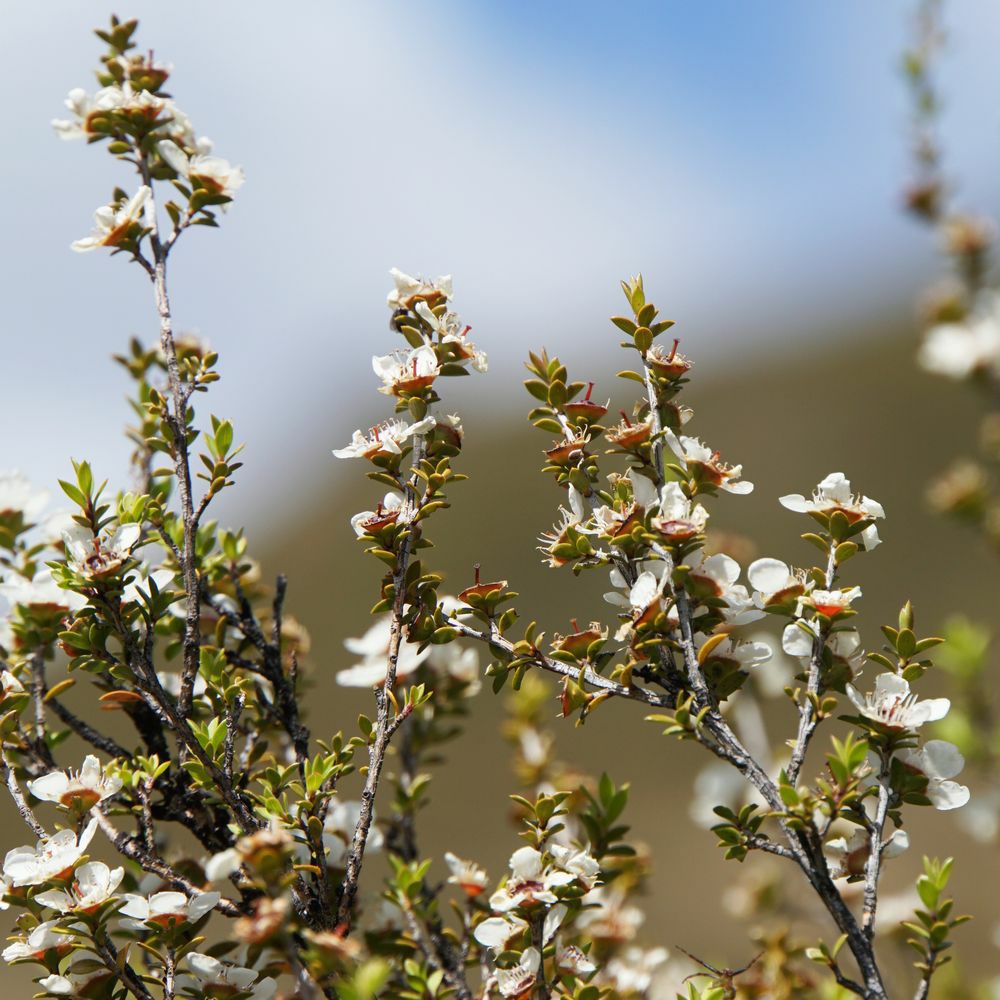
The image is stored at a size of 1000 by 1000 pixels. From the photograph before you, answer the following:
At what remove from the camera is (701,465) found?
1.74m

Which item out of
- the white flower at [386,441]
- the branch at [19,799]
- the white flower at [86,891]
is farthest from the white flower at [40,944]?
the white flower at [386,441]

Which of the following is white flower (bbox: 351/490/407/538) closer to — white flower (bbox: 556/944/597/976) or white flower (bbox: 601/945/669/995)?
A: white flower (bbox: 556/944/597/976)

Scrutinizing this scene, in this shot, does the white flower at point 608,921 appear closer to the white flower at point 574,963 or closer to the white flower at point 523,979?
the white flower at point 574,963

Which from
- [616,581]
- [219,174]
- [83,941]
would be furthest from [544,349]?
[83,941]

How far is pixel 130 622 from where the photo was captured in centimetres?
185

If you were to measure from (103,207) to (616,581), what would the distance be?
136 cm

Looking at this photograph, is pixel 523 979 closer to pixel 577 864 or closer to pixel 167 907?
pixel 577 864

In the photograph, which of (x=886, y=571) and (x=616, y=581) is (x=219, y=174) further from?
(x=886, y=571)

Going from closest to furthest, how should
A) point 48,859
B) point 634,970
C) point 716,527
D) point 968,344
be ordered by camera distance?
point 48,859, point 634,970, point 968,344, point 716,527

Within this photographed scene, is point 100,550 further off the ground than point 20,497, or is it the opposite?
point 20,497

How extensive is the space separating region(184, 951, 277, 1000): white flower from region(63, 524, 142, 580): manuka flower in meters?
0.73

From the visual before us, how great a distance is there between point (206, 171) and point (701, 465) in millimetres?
1281

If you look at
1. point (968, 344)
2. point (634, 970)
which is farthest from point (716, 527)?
point (634, 970)

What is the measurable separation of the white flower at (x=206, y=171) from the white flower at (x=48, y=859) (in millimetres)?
1342
